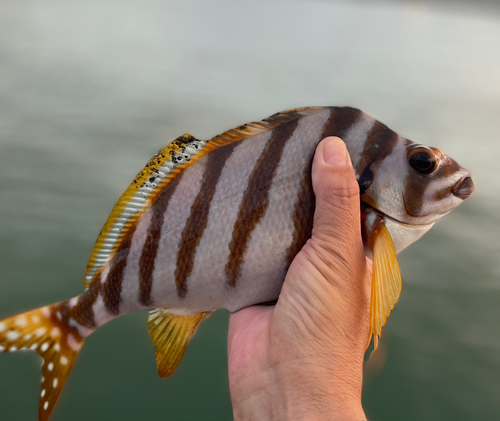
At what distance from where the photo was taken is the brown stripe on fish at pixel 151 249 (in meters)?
2.01

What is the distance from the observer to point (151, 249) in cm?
202

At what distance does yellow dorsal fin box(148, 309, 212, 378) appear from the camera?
2.15 m

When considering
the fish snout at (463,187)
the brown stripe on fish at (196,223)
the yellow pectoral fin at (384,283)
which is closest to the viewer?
the yellow pectoral fin at (384,283)

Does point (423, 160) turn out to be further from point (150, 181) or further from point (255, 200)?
point (150, 181)

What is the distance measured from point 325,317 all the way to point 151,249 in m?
0.85

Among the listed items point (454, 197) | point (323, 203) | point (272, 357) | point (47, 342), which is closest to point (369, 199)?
point (323, 203)

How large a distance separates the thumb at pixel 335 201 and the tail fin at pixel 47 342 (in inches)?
51.7

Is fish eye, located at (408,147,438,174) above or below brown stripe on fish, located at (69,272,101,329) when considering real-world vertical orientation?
above

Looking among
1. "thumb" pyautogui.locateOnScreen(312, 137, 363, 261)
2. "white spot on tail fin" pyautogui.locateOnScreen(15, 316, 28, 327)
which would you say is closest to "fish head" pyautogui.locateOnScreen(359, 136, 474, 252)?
"thumb" pyautogui.locateOnScreen(312, 137, 363, 261)

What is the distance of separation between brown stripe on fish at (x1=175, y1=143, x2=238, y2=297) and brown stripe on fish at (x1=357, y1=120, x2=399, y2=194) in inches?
23.4

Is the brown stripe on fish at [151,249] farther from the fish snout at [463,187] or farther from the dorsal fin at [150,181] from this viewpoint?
the fish snout at [463,187]

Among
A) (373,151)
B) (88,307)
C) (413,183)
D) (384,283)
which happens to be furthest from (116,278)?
(413,183)

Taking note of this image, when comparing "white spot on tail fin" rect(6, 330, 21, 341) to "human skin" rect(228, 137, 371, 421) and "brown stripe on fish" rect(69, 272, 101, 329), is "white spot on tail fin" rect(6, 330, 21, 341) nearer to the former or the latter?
"brown stripe on fish" rect(69, 272, 101, 329)

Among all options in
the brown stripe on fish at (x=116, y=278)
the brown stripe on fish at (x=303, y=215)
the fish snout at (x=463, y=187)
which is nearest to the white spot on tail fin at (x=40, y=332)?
the brown stripe on fish at (x=116, y=278)
